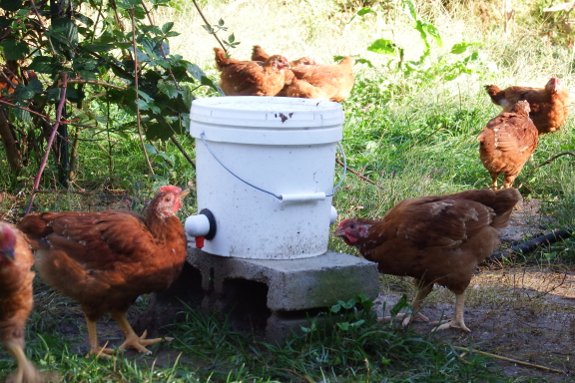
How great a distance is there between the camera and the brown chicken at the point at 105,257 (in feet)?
10.9

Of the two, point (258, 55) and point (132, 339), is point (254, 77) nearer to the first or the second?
point (258, 55)

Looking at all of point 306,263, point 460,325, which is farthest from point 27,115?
point 460,325

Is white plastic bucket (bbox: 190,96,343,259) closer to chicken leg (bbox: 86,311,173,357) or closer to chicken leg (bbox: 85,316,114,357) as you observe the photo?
chicken leg (bbox: 86,311,173,357)

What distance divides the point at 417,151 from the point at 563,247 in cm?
242

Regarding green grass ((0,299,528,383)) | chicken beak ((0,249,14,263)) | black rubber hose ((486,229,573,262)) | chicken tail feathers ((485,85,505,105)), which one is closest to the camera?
chicken beak ((0,249,14,263))

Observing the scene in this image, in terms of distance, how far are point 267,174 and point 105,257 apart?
36.4 inches

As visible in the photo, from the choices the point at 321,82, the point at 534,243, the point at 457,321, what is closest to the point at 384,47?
the point at 321,82

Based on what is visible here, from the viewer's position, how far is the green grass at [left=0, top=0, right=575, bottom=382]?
3197 millimetres

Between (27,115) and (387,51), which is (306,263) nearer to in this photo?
Answer: (27,115)

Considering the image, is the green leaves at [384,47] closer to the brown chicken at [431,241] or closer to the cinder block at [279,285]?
the brown chicken at [431,241]

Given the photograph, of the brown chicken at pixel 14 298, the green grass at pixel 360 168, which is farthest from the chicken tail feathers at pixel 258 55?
the brown chicken at pixel 14 298

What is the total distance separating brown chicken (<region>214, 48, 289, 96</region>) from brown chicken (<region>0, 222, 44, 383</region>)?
457 cm

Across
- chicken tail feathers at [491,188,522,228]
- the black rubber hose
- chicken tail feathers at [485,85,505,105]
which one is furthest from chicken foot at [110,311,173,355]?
chicken tail feathers at [485,85,505,105]

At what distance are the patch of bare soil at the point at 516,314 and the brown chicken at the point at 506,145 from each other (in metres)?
1.62
